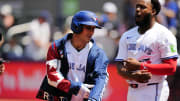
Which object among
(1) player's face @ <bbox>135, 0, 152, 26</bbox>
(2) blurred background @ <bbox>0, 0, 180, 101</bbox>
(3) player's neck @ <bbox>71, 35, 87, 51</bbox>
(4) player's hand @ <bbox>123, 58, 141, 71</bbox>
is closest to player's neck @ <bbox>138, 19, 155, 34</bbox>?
(1) player's face @ <bbox>135, 0, 152, 26</bbox>

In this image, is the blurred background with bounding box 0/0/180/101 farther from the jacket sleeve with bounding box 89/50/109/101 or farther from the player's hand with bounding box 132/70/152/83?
the jacket sleeve with bounding box 89/50/109/101

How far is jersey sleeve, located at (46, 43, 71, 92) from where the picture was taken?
548cm

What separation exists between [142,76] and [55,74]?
1.07 meters

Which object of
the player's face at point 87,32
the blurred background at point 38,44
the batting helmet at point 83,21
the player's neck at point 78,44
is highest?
the batting helmet at point 83,21

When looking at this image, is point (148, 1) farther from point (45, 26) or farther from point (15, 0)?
point (15, 0)

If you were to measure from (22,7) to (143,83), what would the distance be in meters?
12.5

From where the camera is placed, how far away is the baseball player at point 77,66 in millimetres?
Result: 5492

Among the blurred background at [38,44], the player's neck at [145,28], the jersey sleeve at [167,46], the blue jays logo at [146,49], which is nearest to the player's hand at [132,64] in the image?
the blue jays logo at [146,49]

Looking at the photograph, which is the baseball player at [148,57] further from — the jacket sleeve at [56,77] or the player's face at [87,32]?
the jacket sleeve at [56,77]

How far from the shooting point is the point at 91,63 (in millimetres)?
5535

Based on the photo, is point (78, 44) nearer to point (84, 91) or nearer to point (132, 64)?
point (84, 91)

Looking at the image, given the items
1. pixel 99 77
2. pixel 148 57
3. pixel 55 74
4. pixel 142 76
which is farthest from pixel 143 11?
pixel 55 74

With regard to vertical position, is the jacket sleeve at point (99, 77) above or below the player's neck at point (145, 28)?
below

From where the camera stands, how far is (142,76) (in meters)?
5.55
